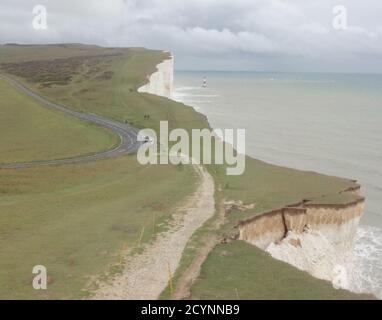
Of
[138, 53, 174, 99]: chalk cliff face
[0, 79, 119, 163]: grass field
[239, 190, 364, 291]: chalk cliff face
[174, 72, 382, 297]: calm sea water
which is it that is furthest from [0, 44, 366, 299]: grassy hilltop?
[138, 53, 174, 99]: chalk cliff face

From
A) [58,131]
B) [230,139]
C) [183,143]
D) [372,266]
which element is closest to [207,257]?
[372,266]

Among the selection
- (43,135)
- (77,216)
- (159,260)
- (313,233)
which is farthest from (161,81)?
(159,260)

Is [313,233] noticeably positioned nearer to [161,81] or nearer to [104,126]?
[104,126]

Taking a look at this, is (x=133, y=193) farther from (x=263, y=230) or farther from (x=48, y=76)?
(x=48, y=76)

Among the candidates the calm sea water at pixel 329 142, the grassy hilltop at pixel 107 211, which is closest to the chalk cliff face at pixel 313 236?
the grassy hilltop at pixel 107 211

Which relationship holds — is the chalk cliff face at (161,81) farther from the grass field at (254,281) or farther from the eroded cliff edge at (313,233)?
the grass field at (254,281)

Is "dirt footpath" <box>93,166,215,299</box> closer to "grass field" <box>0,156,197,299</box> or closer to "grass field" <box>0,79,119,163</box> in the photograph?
"grass field" <box>0,156,197,299</box>
